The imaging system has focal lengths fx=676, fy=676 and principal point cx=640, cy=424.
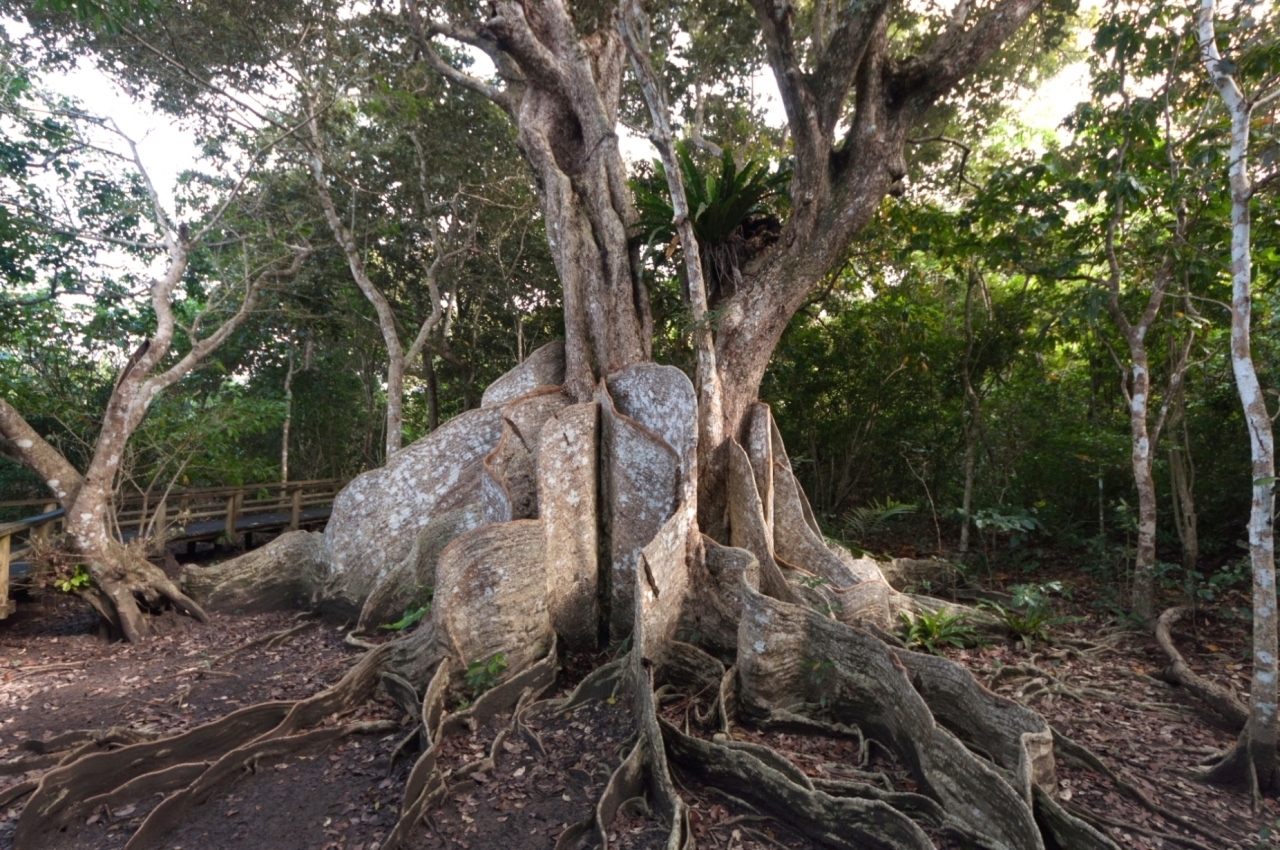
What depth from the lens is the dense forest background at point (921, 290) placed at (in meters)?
5.23

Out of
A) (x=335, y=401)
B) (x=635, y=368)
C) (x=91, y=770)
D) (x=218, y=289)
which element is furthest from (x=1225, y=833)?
(x=335, y=401)

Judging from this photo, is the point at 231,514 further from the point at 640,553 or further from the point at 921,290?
the point at 921,290

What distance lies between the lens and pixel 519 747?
3.97 metres

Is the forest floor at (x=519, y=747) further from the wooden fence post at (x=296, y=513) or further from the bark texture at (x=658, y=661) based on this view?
the wooden fence post at (x=296, y=513)

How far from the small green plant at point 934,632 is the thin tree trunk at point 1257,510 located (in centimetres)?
165

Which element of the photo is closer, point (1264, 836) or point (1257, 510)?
point (1264, 836)

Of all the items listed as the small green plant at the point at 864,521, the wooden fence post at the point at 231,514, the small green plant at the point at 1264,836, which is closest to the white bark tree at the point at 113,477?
the wooden fence post at the point at 231,514

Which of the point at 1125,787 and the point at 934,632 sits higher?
the point at 934,632

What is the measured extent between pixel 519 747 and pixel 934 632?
3.03 meters

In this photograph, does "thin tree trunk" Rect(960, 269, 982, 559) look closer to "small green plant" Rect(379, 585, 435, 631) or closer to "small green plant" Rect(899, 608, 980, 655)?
"small green plant" Rect(899, 608, 980, 655)

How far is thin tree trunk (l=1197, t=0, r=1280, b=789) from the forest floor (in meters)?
0.31

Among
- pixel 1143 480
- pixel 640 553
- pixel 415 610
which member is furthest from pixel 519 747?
pixel 1143 480

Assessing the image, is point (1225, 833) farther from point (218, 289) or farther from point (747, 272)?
point (218, 289)

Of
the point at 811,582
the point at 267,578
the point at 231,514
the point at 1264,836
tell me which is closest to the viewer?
the point at 1264,836
